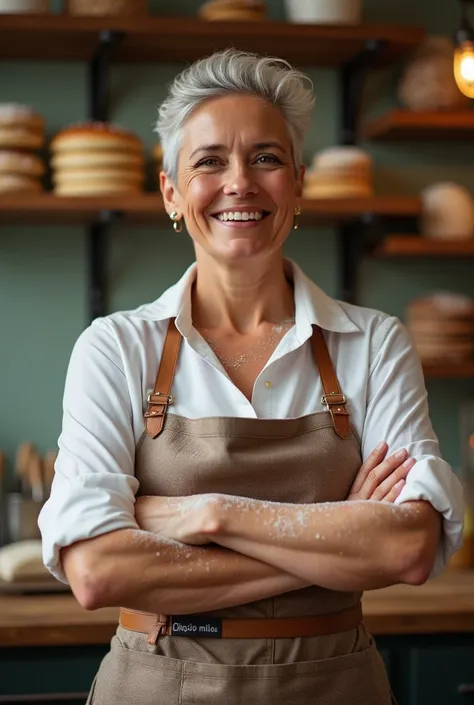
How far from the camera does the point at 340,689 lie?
1610 millimetres

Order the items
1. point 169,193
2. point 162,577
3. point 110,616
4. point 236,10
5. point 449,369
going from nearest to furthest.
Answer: point 162,577
point 169,193
point 110,616
point 236,10
point 449,369

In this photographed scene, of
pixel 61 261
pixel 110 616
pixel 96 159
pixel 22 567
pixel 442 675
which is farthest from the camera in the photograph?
pixel 61 261

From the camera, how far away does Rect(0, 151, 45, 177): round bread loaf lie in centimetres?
279

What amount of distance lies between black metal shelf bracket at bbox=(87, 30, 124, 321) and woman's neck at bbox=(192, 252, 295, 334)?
1.21 m

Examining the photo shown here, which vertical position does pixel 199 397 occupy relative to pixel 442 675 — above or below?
above

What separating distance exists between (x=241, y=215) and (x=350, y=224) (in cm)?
146

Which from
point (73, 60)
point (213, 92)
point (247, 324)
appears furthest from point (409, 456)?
point (73, 60)

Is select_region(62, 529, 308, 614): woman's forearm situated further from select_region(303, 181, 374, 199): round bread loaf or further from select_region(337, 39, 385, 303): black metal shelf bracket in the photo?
select_region(337, 39, 385, 303): black metal shelf bracket

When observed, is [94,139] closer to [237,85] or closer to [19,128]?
[19,128]

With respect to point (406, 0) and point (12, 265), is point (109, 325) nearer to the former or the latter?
point (12, 265)

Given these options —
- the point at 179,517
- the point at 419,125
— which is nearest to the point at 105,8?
the point at 419,125

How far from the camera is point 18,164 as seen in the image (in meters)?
2.79

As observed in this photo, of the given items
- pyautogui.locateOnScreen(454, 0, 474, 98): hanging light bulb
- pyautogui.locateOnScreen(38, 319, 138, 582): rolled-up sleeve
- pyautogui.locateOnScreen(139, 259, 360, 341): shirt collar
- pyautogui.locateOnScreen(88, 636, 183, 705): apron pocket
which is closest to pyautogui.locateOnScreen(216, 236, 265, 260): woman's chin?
pyautogui.locateOnScreen(139, 259, 360, 341): shirt collar

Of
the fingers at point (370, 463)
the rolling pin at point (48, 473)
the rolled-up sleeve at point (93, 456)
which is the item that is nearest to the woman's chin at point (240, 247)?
the rolled-up sleeve at point (93, 456)
